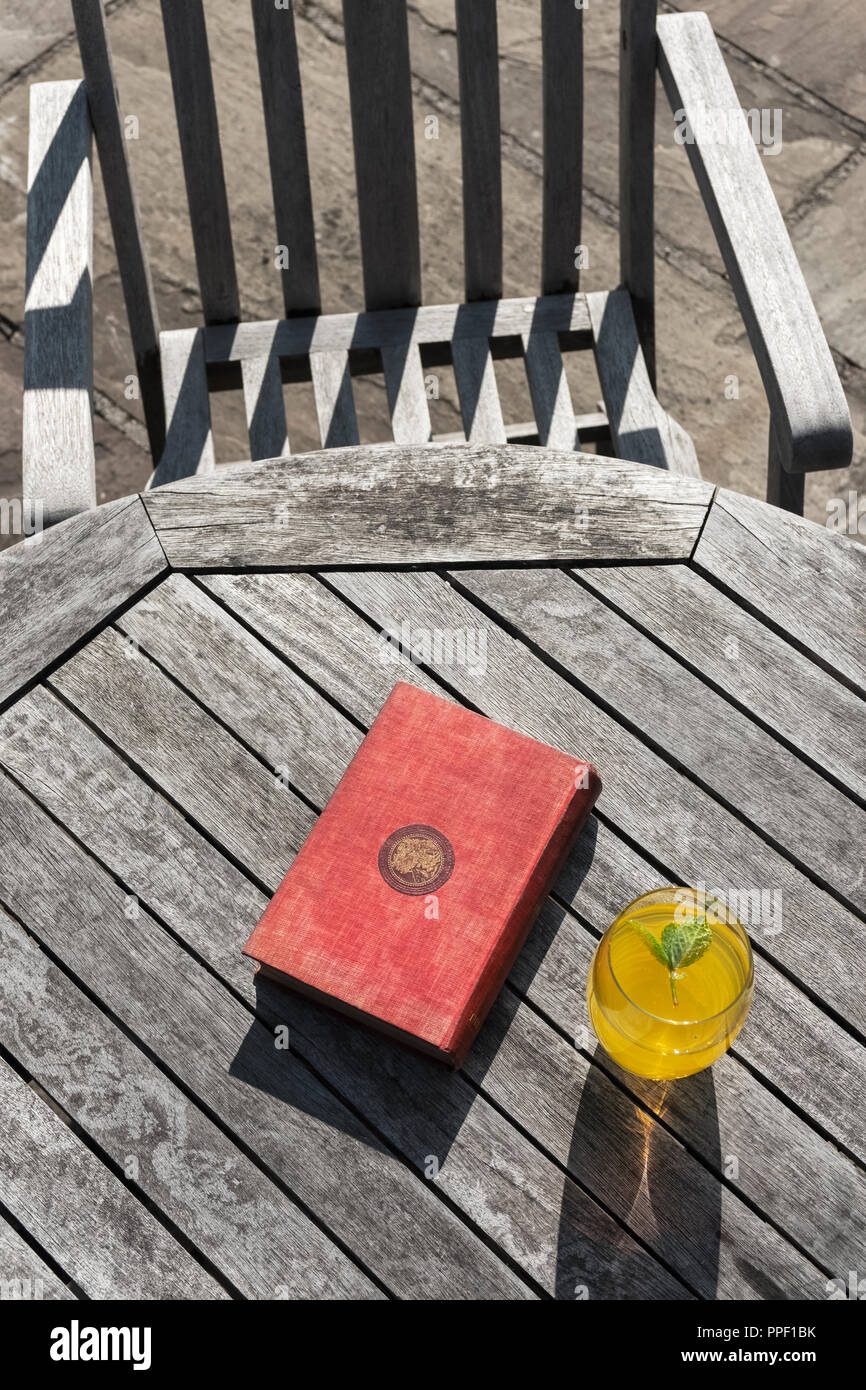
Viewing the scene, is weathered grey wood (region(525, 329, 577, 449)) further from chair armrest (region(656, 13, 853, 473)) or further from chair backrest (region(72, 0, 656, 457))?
chair armrest (region(656, 13, 853, 473))

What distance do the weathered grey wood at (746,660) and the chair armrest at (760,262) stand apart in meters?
0.24

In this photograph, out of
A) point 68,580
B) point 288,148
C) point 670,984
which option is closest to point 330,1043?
point 670,984

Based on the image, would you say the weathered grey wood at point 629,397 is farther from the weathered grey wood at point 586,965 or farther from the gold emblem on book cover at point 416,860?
the gold emblem on book cover at point 416,860

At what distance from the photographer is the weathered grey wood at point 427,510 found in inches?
56.5

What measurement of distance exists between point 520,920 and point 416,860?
0.35ft

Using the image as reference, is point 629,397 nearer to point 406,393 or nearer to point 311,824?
point 406,393

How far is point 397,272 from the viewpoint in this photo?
209 cm

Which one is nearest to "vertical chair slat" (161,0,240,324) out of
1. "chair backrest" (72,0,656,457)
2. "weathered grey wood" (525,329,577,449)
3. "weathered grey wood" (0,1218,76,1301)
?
"chair backrest" (72,0,656,457)

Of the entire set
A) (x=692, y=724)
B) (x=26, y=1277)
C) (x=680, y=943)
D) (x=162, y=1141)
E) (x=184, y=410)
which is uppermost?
(x=184, y=410)

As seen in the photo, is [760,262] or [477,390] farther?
[477,390]

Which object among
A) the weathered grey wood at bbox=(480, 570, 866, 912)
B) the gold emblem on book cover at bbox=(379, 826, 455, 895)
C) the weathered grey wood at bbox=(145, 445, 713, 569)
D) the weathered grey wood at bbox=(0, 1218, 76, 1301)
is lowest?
the weathered grey wood at bbox=(0, 1218, 76, 1301)

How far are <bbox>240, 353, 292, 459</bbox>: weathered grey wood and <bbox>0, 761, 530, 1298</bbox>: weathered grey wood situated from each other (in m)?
0.86

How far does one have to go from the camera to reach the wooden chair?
164 centimetres

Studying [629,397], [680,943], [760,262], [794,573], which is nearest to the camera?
[680,943]
